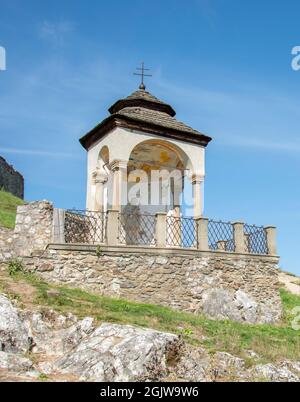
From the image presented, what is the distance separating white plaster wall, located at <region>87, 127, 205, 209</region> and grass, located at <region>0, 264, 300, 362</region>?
4846 millimetres

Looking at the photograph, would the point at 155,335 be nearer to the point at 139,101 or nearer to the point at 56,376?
the point at 56,376

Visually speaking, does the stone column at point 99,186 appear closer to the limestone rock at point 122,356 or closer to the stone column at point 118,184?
→ the stone column at point 118,184

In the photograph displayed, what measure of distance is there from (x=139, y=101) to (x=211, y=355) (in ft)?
35.2

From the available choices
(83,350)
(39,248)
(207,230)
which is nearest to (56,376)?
(83,350)

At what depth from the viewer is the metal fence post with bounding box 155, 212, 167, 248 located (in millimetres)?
13898

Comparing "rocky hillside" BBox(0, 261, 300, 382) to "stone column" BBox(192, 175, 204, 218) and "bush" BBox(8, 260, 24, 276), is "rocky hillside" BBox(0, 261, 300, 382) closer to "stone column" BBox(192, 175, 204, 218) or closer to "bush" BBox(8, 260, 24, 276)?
"bush" BBox(8, 260, 24, 276)

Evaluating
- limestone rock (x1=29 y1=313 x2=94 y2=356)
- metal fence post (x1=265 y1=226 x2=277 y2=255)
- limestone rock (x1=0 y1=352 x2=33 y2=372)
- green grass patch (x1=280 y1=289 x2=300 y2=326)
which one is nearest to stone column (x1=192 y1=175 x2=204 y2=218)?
metal fence post (x1=265 y1=226 x2=277 y2=255)

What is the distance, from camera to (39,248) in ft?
44.2

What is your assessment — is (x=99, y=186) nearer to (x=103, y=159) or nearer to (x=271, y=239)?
(x=103, y=159)

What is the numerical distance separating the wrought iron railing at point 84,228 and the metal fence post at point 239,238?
14.1 feet

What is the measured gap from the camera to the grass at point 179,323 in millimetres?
9852

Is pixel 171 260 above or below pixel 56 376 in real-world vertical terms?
above
